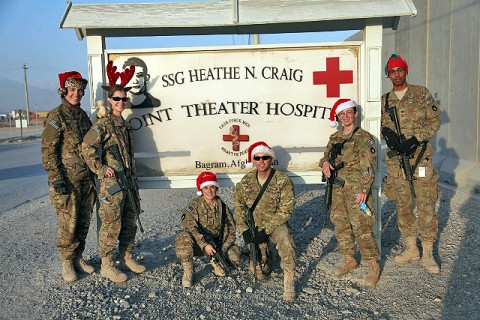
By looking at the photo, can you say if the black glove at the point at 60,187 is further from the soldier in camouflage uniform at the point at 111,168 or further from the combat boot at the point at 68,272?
the combat boot at the point at 68,272

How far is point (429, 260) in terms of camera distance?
4.49 meters

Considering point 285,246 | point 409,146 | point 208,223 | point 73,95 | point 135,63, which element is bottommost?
point 285,246

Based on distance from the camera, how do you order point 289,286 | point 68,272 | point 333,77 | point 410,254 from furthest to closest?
1. point 333,77
2. point 410,254
3. point 68,272
4. point 289,286

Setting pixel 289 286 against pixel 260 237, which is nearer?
pixel 289 286

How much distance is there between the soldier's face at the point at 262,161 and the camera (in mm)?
4336

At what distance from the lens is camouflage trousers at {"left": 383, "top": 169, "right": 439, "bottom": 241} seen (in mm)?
4539

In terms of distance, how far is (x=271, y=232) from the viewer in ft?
14.0

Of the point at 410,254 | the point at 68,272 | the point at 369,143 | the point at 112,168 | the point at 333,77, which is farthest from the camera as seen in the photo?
the point at 333,77

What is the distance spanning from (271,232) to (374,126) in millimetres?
1629

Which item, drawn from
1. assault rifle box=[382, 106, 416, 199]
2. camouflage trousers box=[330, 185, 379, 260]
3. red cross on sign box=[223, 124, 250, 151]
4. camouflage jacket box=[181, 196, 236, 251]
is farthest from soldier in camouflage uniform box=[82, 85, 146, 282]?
assault rifle box=[382, 106, 416, 199]

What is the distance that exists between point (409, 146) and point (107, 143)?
9.79ft

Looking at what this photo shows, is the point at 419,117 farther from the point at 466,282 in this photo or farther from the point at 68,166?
the point at 68,166

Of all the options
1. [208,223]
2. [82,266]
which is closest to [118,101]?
[208,223]

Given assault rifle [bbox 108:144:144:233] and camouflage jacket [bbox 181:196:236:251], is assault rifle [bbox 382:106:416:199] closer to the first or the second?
camouflage jacket [bbox 181:196:236:251]
